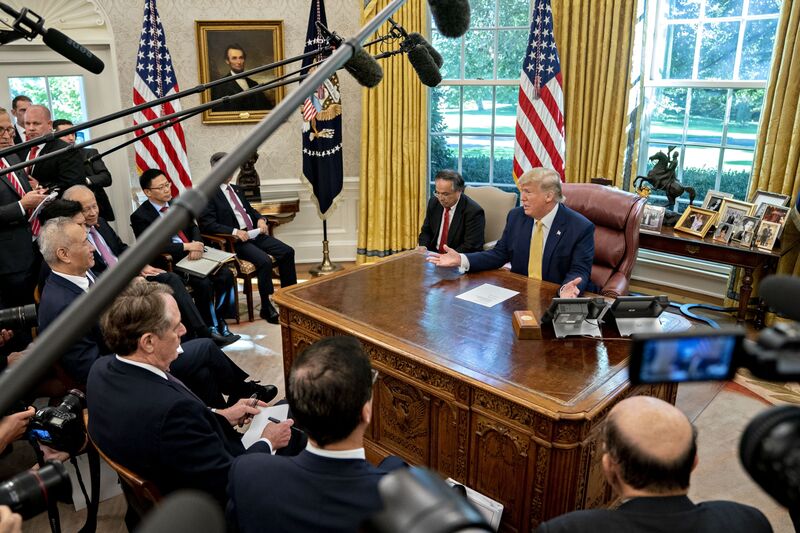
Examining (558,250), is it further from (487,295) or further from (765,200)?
Answer: (765,200)

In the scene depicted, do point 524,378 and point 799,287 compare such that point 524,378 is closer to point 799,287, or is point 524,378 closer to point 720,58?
point 799,287

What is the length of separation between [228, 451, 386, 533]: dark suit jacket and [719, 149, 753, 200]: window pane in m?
4.57

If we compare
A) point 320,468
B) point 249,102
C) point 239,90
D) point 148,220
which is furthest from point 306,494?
point 249,102

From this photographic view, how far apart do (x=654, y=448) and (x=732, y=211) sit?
3.73 m

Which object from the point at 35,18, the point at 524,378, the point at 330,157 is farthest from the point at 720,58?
the point at 35,18

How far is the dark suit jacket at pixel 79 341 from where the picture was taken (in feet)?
8.73

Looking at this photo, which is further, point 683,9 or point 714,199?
point 683,9

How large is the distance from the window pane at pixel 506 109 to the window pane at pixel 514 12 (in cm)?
57

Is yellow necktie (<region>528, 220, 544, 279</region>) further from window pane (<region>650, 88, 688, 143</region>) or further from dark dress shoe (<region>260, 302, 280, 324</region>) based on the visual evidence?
window pane (<region>650, 88, 688, 143</region>)

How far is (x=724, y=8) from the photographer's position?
4.82m

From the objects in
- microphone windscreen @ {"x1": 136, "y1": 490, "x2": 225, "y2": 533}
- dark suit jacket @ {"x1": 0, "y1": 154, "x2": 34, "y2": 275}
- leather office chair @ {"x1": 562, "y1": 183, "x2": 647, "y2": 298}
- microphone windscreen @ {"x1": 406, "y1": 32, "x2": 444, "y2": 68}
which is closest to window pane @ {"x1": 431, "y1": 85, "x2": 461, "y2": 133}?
leather office chair @ {"x1": 562, "y1": 183, "x2": 647, "y2": 298}

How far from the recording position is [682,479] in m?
1.34

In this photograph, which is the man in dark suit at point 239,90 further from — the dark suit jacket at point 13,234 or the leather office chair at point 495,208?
the leather office chair at point 495,208

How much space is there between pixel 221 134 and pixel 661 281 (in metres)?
4.26
